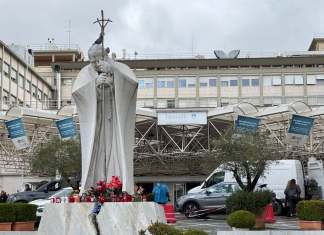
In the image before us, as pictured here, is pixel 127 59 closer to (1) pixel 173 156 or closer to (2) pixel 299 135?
(1) pixel 173 156

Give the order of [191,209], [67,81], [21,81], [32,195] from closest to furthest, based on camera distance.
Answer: [191,209] < [32,195] < [21,81] < [67,81]

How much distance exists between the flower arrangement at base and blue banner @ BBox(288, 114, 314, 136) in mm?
25473

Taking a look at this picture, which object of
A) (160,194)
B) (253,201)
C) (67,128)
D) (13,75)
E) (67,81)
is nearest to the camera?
(253,201)

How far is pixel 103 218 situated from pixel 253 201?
9.38 m

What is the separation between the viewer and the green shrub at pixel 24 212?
18.5m

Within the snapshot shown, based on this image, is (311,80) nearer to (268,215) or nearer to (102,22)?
(268,215)

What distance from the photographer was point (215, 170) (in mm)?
35156

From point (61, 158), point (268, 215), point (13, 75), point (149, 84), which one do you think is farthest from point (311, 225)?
A: point (149, 84)

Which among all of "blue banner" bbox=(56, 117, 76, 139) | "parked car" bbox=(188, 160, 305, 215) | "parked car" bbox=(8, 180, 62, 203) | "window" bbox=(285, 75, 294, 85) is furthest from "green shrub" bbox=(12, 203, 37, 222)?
"window" bbox=(285, 75, 294, 85)

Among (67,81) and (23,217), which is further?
(67,81)

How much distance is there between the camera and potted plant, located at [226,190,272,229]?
22.7 m

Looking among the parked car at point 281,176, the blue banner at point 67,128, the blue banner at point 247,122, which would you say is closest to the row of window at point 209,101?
the blue banner at point 247,122

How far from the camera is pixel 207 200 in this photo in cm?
3170

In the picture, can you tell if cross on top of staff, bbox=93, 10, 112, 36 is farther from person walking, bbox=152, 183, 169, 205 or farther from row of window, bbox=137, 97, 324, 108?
row of window, bbox=137, 97, 324, 108
